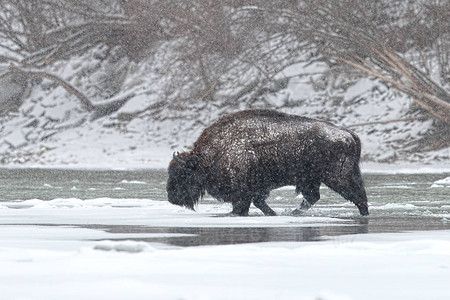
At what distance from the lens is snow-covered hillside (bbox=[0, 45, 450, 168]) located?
32.6 meters

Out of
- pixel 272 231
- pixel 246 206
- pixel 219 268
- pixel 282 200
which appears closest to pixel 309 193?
pixel 246 206

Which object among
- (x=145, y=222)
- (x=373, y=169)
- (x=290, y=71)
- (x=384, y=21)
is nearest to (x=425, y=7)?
(x=384, y=21)

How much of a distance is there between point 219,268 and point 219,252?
1.02m

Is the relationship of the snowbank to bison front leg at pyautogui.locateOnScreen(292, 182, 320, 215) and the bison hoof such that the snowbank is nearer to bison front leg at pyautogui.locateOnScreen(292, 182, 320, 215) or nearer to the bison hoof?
the bison hoof

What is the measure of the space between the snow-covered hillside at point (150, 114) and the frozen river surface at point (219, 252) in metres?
17.5

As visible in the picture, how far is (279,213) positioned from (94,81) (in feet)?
88.9

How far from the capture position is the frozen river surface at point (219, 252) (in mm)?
5422

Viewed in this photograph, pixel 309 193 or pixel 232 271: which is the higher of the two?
pixel 309 193

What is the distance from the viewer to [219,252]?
7344mm

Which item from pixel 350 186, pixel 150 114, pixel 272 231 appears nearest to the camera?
pixel 272 231

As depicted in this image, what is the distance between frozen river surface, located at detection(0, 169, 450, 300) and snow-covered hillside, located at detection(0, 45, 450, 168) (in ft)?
57.5

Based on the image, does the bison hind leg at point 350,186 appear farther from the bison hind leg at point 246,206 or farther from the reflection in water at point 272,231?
the reflection in water at point 272,231

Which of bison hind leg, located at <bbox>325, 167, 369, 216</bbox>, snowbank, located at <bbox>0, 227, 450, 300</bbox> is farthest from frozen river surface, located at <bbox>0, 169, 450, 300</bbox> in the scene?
bison hind leg, located at <bbox>325, 167, 369, 216</bbox>

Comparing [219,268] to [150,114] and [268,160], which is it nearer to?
[268,160]
